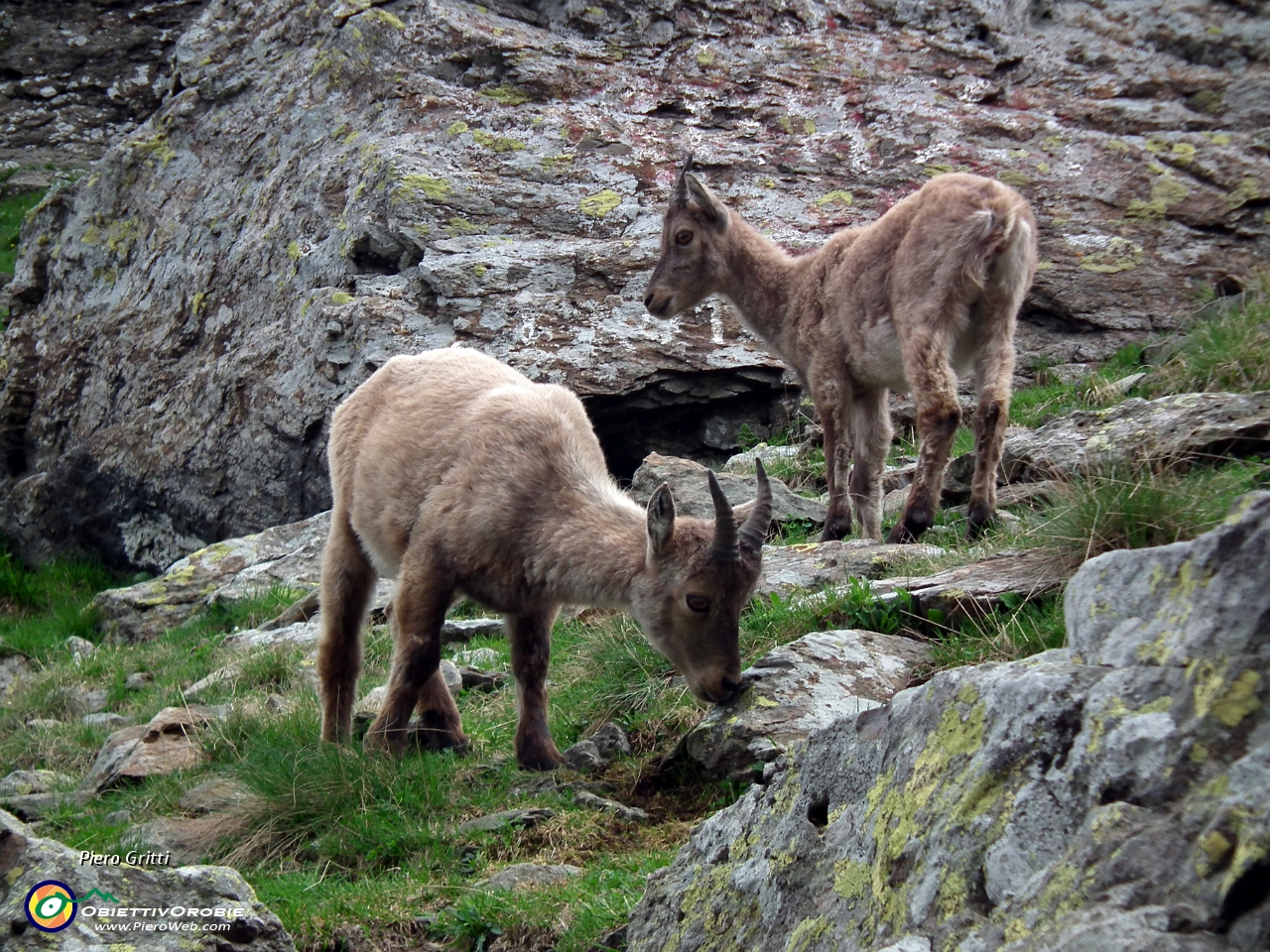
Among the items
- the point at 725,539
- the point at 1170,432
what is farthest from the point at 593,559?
the point at 1170,432

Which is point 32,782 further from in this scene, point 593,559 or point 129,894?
point 129,894

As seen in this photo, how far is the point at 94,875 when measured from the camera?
3096mm

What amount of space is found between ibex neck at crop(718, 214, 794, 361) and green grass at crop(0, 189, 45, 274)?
582 inches

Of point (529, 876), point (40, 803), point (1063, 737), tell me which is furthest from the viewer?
point (40, 803)

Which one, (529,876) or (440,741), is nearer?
(529,876)

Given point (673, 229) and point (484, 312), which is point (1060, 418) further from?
point (484, 312)

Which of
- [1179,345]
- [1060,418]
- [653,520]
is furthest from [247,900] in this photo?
[1179,345]

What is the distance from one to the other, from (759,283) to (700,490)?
2167 mm

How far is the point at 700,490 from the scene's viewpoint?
8.25 meters

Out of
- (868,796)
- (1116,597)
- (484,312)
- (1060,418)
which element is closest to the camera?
(1116,597)

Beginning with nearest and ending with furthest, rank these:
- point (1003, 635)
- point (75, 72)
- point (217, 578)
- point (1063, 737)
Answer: point (1063, 737)
point (1003, 635)
point (217, 578)
point (75, 72)

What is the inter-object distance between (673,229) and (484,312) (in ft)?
6.62

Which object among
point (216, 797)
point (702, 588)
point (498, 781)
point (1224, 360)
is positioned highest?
point (1224, 360)

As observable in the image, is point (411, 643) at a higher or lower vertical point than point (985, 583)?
lower
